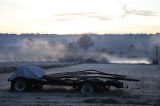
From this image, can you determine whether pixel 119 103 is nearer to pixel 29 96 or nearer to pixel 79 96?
pixel 79 96

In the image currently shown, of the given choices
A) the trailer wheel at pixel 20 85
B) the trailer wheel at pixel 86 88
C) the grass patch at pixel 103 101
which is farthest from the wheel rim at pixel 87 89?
the trailer wheel at pixel 20 85

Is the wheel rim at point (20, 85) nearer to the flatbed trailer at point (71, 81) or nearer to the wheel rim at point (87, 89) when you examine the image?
the flatbed trailer at point (71, 81)

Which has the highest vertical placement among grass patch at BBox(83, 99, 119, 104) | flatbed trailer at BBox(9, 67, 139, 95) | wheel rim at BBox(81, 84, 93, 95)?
flatbed trailer at BBox(9, 67, 139, 95)

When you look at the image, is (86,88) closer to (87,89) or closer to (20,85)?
(87,89)

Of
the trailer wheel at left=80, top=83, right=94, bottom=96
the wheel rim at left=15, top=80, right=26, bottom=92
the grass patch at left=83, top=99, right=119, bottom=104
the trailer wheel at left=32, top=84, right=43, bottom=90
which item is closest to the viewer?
the grass patch at left=83, top=99, right=119, bottom=104

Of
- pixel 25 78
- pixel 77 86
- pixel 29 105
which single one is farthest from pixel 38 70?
pixel 29 105

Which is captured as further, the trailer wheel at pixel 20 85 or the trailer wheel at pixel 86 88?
the trailer wheel at pixel 20 85

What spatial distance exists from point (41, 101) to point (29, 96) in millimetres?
2791

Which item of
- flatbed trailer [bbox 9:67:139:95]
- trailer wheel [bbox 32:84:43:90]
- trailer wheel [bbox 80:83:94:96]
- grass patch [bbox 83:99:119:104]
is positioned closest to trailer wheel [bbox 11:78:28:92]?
flatbed trailer [bbox 9:67:139:95]

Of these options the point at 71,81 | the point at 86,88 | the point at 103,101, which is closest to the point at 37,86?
the point at 71,81

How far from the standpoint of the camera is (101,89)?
2827 cm

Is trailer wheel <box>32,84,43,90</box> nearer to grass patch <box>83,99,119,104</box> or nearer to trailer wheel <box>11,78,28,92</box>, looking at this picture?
trailer wheel <box>11,78,28,92</box>

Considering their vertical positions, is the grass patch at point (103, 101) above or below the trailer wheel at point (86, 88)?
below

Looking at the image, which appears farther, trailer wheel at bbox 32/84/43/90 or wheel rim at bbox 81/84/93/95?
trailer wheel at bbox 32/84/43/90
